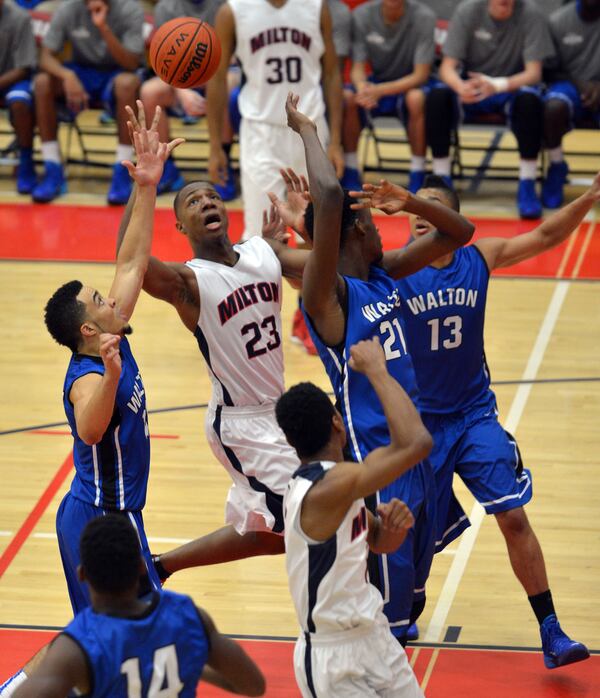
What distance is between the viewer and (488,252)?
20.5ft

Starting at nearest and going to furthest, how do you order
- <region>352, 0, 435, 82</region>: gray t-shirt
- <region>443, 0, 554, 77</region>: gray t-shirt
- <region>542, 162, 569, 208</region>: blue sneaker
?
<region>443, 0, 554, 77</region>: gray t-shirt
<region>542, 162, 569, 208</region>: blue sneaker
<region>352, 0, 435, 82</region>: gray t-shirt

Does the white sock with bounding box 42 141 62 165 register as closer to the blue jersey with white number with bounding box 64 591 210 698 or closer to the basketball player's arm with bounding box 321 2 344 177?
the basketball player's arm with bounding box 321 2 344 177

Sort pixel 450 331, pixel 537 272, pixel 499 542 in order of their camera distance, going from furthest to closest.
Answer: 1. pixel 537 272
2. pixel 499 542
3. pixel 450 331

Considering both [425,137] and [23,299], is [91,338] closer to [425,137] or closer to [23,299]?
[23,299]

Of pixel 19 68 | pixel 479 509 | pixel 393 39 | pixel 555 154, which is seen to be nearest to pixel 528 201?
pixel 555 154

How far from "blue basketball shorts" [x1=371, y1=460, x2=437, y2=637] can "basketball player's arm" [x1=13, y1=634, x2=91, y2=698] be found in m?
1.87

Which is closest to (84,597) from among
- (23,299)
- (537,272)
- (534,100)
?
(23,299)

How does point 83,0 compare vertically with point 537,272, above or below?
above

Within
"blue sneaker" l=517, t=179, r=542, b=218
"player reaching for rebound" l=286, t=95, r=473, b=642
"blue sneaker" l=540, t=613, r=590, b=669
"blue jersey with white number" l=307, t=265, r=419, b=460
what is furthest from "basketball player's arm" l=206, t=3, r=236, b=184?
"blue sneaker" l=540, t=613, r=590, b=669

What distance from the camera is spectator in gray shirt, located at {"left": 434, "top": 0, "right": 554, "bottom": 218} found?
12.7m

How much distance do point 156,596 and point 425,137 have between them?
9.89 metres

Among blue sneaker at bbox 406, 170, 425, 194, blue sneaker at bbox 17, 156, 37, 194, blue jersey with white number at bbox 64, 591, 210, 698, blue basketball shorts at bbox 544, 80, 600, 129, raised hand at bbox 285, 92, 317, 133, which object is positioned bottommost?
blue sneaker at bbox 17, 156, 37, 194

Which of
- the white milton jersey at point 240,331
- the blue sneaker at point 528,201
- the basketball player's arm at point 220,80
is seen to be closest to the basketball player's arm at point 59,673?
the white milton jersey at point 240,331

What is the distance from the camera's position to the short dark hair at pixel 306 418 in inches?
165
